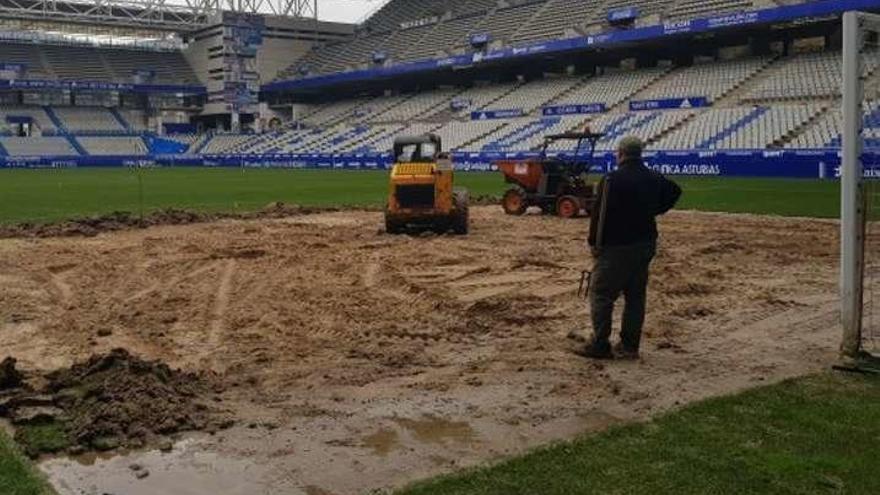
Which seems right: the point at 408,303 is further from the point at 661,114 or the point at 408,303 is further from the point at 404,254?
the point at 661,114

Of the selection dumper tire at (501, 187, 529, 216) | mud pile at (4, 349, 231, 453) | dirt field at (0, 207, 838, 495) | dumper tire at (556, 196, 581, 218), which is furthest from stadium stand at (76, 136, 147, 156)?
mud pile at (4, 349, 231, 453)

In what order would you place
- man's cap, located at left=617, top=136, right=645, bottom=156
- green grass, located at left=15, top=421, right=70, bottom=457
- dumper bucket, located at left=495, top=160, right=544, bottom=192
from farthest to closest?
1. dumper bucket, located at left=495, top=160, right=544, bottom=192
2. man's cap, located at left=617, top=136, right=645, bottom=156
3. green grass, located at left=15, top=421, right=70, bottom=457

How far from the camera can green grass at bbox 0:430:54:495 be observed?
499cm

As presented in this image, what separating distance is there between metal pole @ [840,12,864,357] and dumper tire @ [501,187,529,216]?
15240mm

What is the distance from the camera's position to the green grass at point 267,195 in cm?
2416

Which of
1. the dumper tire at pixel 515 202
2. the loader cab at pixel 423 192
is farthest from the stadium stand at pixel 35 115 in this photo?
the loader cab at pixel 423 192

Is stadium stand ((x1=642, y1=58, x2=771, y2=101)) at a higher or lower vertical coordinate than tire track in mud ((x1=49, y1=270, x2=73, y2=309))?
higher

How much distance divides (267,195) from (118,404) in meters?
26.0

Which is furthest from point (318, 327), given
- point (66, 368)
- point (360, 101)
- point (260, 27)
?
point (260, 27)

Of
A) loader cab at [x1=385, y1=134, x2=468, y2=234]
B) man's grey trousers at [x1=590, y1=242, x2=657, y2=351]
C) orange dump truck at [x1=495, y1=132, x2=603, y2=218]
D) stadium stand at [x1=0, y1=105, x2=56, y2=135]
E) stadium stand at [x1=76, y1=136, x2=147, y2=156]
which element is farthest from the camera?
stadium stand at [x1=0, y1=105, x2=56, y2=135]

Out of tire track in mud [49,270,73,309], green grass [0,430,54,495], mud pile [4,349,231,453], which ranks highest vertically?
tire track in mud [49,270,73,309]

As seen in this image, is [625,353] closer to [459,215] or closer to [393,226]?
[459,215]

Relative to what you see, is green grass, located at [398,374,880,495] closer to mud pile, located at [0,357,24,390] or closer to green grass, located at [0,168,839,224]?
mud pile, located at [0,357,24,390]

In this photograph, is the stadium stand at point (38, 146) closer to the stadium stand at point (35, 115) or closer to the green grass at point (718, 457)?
the stadium stand at point (35, 115)
